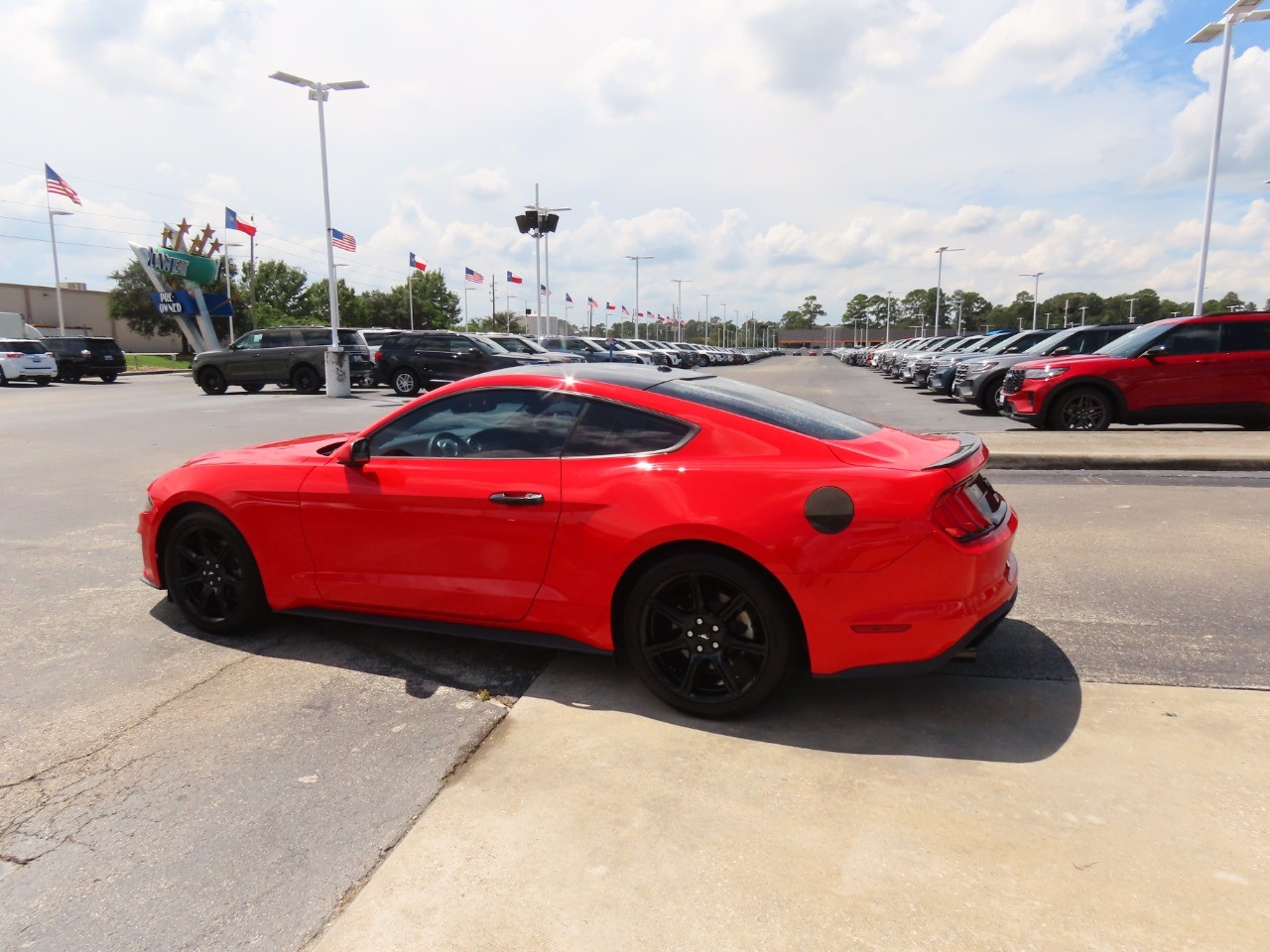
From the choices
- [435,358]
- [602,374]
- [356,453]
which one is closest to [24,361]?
[435,358]

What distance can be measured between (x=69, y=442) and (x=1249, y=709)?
46.5 feet

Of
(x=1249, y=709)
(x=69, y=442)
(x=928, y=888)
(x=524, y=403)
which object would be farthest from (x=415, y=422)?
(x=69, y=442)

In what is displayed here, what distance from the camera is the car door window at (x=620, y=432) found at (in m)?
3.55

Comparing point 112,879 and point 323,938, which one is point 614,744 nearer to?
point 323,938

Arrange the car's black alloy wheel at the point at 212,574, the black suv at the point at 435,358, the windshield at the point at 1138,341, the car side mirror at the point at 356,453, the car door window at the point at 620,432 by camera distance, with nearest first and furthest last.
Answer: the car door window at the point at 620,432 → the car side mirror at the point at 356,453 → the car's black alloy wheel at the point at 212,574 → the windshield at the point at 1138,341 → the black suv at the point at 435,358

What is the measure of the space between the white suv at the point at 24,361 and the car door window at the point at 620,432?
3191cm

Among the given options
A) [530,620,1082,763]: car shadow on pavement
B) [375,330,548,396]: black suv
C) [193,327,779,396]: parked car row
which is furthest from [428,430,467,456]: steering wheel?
[375,330,548,396]: black suv

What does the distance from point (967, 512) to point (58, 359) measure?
35.1m

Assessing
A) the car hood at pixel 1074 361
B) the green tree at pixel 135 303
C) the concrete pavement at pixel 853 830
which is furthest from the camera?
the green tree at pixel 135 303

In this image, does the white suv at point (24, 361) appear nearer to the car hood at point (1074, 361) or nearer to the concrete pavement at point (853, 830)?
the car hood at point (1074, 361)

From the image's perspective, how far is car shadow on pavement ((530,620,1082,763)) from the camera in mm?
3219

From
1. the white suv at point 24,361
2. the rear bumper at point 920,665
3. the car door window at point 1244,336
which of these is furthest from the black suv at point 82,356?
the rear bumper at point 920,665

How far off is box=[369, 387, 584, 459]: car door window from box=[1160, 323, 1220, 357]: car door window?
10.4 meters

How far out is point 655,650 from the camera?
3.45 meters
